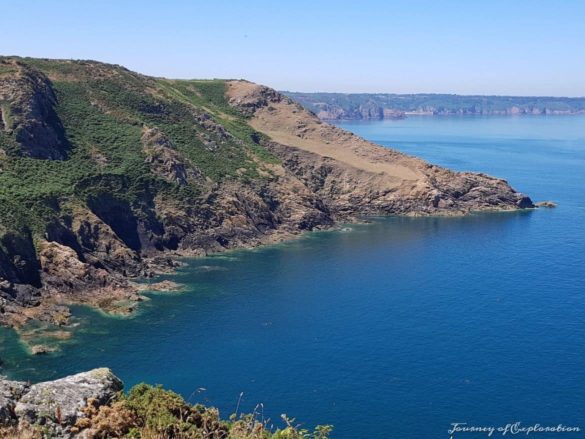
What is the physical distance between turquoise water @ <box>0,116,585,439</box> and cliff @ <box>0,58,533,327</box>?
33.8 ft

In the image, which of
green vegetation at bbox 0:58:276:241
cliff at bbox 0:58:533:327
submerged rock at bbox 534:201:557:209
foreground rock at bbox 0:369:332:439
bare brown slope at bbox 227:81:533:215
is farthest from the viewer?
submerged rock at bbox 534:201:557:209

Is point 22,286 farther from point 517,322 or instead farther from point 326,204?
point 326,204

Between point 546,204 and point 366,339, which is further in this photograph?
point 546,204

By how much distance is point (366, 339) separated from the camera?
307 feet

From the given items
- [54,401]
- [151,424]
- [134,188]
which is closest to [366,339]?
[151,424]

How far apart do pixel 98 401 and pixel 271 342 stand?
2455 inches

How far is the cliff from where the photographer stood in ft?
371

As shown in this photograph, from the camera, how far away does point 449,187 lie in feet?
639

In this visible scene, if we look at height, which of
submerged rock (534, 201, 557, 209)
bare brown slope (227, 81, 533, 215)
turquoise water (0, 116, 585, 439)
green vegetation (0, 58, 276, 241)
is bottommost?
turquoise water (0, 116, 585, 439)

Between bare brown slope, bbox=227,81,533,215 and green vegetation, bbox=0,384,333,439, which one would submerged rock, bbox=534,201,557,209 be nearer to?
bare brown slope, bbox=227,81,533,215

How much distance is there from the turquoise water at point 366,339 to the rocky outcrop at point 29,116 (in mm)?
45049

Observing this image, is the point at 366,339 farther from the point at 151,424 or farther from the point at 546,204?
the point at 546,204

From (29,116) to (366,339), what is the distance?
97322 mm

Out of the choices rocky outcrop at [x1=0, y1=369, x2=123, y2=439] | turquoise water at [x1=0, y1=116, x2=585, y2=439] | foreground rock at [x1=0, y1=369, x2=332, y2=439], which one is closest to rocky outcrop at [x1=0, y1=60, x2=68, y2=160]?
turquoise water at [x1=0, y1=116, x2=585, y2=439]
